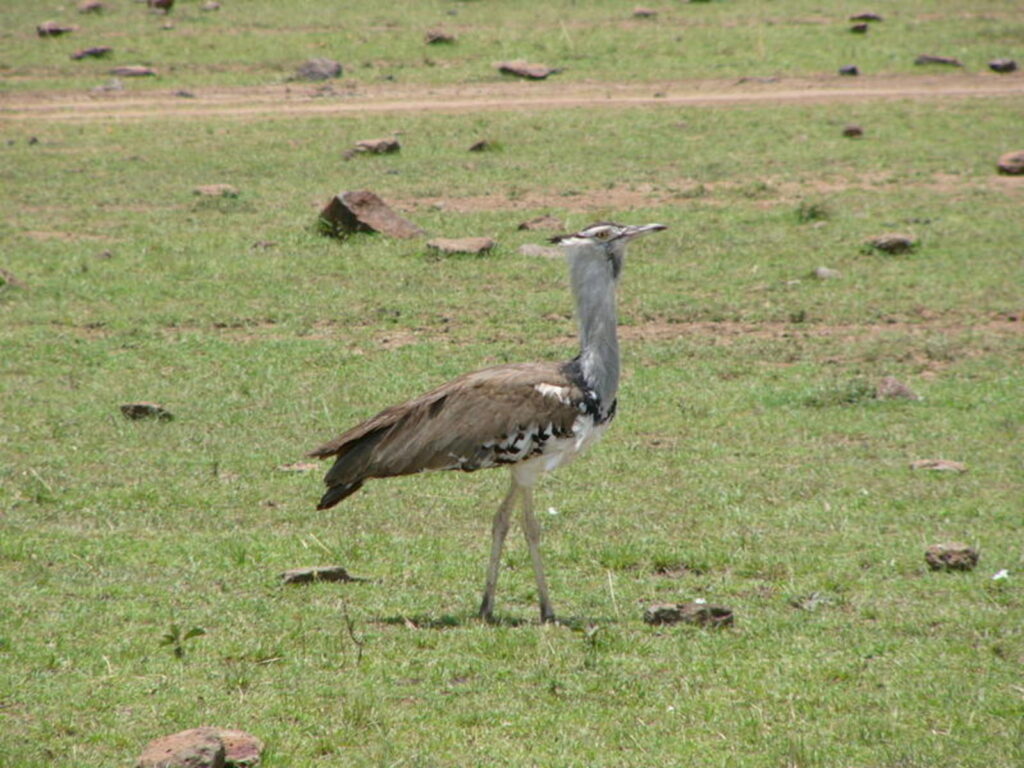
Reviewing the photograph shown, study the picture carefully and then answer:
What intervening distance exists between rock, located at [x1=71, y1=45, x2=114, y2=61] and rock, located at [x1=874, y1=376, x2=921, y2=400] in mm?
15712

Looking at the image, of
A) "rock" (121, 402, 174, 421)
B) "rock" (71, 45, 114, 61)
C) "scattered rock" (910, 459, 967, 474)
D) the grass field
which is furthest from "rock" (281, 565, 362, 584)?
"rock" (71, 45, 114, 61)

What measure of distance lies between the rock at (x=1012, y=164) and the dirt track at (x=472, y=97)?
3836 millimetres

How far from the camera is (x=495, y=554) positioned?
239 inches

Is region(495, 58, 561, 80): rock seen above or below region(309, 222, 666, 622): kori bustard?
below

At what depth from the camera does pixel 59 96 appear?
65.2ft

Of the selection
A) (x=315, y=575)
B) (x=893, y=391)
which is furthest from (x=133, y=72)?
(x=315, y=575)

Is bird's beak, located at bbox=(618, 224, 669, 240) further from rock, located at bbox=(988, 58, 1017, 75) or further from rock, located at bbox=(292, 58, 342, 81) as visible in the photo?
rock, located at bbox=(988, 58, 1017, 75)

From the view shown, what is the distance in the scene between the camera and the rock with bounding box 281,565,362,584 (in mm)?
6391

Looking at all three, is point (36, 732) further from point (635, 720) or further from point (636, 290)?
point (636, 290)

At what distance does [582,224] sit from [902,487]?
239 inches

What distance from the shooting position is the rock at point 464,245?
12.9 m

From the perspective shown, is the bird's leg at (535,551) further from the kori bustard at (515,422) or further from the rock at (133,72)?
the rock at (133,72)

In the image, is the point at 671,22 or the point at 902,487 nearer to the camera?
the point at 902,487

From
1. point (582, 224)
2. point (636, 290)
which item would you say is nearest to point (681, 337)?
point (636, 290)
